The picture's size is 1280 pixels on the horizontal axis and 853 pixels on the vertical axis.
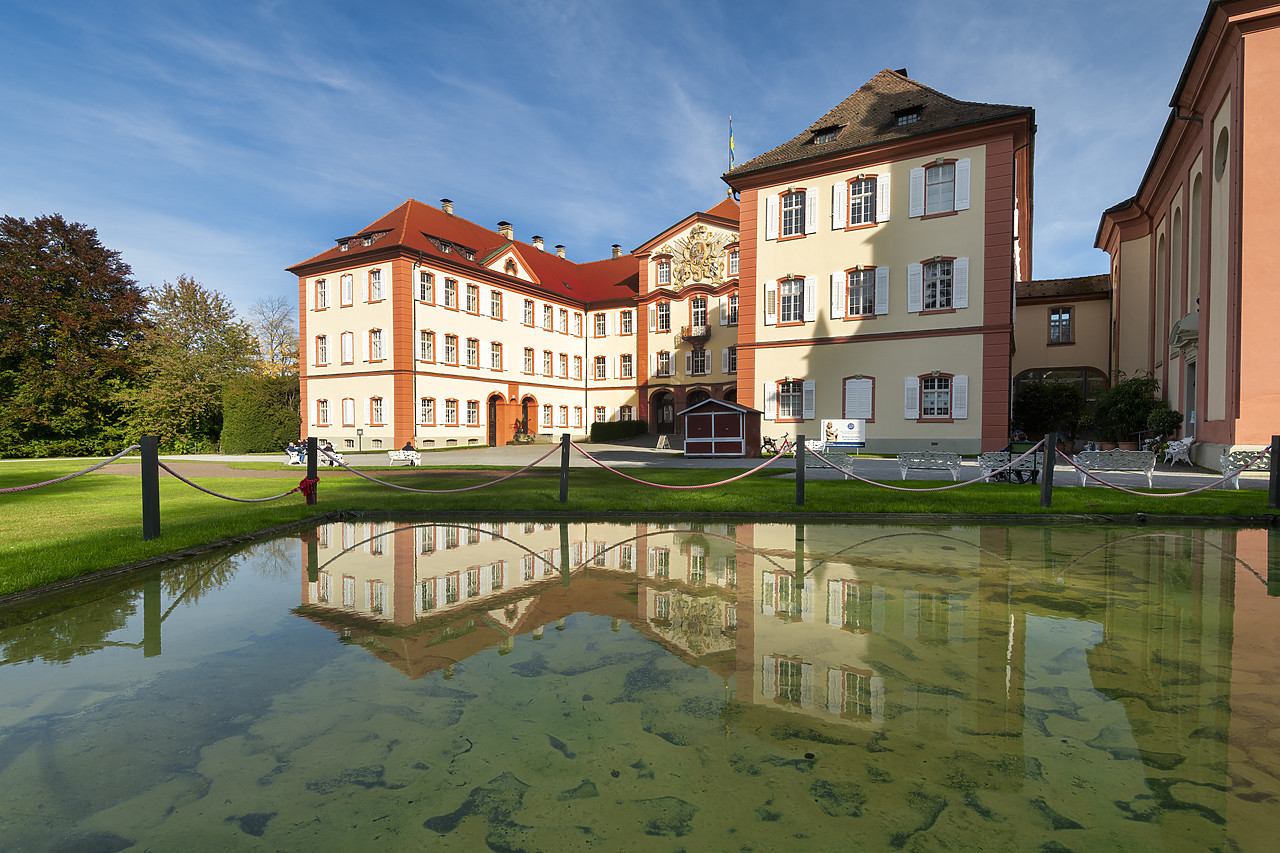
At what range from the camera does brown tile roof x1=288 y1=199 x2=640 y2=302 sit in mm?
33906

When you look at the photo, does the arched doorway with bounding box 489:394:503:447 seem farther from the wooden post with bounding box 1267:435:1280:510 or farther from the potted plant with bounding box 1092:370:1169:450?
the wooden post with bounding box 1267:435:1280:510

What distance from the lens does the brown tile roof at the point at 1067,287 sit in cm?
3331

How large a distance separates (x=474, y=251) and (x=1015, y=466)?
32.1 metres

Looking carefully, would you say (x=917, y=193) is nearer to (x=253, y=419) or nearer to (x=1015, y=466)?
(x=1015, y=466)

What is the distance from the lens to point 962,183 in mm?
23188

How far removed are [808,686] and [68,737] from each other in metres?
3.69

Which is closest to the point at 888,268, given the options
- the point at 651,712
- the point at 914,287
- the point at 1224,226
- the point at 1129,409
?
the point at 914,287

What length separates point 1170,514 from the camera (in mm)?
9383

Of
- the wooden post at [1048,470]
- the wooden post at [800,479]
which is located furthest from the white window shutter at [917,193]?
the wooden post at [800,479]

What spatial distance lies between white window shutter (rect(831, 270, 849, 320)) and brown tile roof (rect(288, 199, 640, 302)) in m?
19.6

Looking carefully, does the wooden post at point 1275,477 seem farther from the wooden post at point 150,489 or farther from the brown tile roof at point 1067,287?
the brown tile roof at point 1067,287

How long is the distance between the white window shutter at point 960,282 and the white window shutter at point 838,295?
3976mm

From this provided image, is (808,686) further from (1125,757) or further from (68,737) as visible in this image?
(68,737)

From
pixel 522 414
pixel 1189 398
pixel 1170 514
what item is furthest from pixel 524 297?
pixel 1170 514
